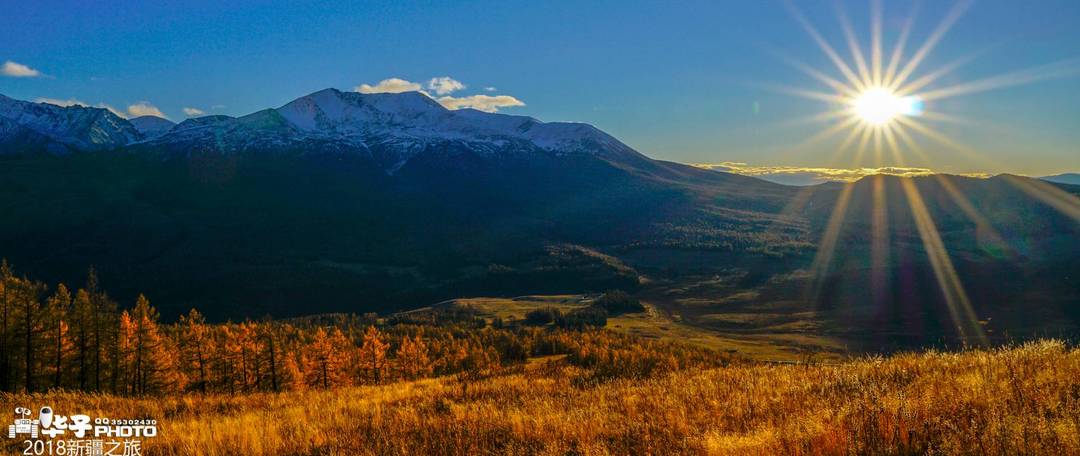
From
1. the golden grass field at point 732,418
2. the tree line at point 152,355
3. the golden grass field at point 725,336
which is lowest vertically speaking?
the golden grass field at point 725,336

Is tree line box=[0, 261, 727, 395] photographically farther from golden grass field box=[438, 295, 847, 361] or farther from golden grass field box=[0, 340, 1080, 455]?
golden grass field box=[438, 295, 847, 361]

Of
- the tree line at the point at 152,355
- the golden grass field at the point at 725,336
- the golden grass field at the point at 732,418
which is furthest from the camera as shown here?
the golden grass field at the point at 725,336

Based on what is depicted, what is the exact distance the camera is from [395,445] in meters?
9.03

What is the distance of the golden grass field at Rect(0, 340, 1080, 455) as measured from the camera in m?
7.15

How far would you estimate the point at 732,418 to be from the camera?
944 centimetres

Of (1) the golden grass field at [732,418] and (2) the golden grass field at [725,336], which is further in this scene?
(2) the golden grass field at [725,336]

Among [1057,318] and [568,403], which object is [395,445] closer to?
[568,403]

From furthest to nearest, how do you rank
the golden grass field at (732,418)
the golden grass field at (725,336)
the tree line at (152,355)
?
the golden grass field at (725,336), the tree line at (152,355), the golden grass field at (732,418)

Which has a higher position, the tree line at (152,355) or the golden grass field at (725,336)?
the tree line at (152,355)

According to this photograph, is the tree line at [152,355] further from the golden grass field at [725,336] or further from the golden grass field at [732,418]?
the golden grass field at [725,336]

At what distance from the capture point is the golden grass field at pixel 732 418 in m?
7.15

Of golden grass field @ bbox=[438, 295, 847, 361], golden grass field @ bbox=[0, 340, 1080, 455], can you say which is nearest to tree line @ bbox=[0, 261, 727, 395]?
golden grass field @ bbox=[0, 340, 1080, 455]

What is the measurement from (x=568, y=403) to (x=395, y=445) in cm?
449

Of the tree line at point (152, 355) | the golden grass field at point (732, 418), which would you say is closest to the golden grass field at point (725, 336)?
the tree line at point (152, 355)
